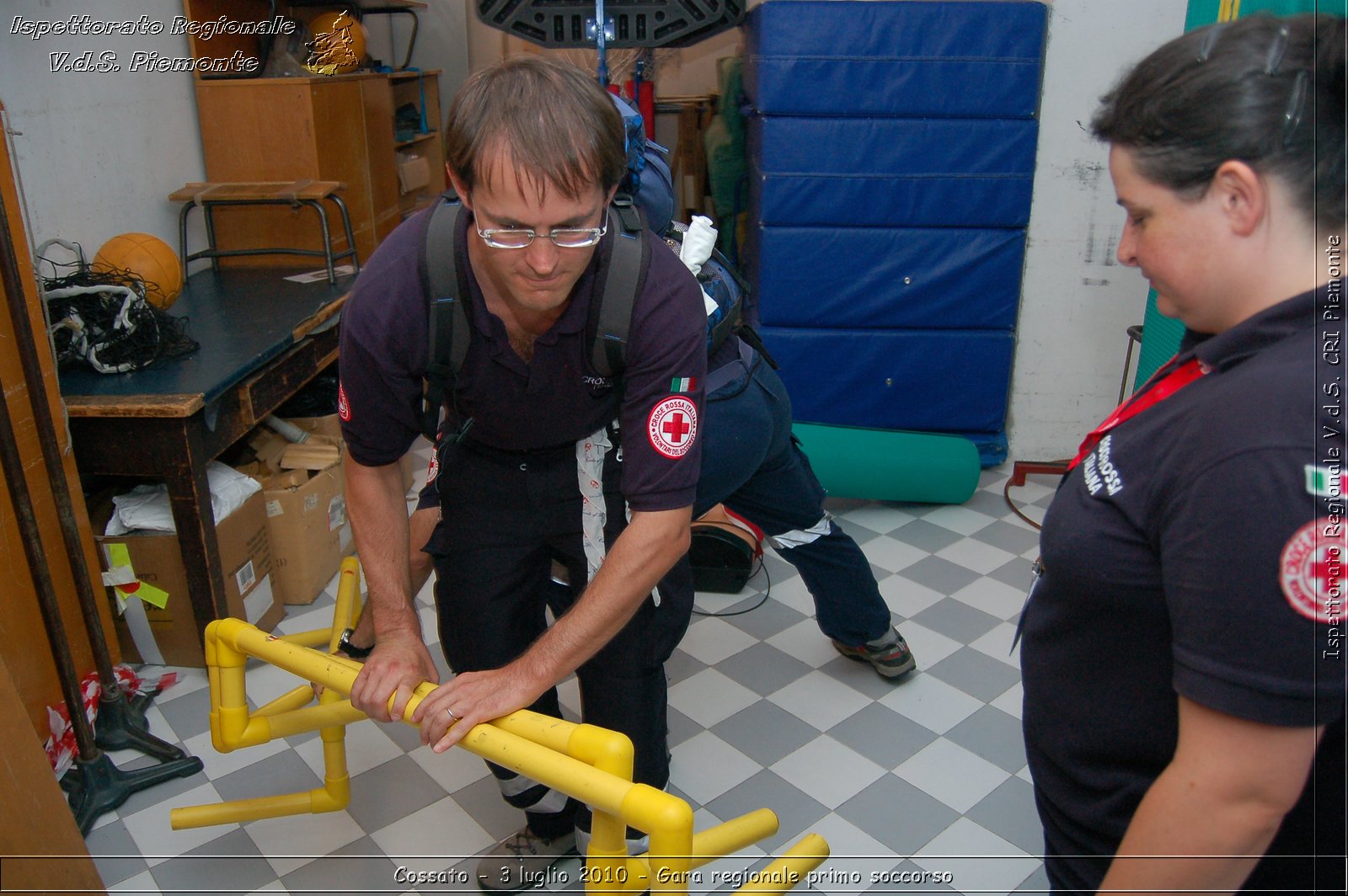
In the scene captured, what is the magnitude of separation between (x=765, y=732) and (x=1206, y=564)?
1.56 meters

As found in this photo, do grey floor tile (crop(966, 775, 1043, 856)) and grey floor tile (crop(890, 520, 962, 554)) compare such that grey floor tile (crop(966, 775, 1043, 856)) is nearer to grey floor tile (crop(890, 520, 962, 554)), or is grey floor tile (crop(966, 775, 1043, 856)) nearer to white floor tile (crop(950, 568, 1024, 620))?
white floor tile (crop(950, 568, 1024, 620))

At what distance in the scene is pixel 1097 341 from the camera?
3430mm

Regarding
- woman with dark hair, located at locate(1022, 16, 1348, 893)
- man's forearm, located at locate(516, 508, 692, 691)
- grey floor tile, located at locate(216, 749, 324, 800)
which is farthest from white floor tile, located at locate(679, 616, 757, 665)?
woman with dark hair, located at locate(1022, 16, 1348, 893)

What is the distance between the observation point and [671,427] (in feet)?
4.42

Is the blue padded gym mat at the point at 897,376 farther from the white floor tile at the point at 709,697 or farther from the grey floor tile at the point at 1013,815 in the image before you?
the grey floor tile at the point at 1013,815

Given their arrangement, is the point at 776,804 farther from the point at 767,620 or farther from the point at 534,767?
the point at 534,767

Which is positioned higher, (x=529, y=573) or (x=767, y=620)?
(x=529, y=573)

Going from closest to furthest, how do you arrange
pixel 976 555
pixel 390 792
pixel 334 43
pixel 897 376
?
pixel 390 792 < pixel 976 555 < pixel 897 376 < pixel 334 43

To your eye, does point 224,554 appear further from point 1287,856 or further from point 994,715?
point 1287,856

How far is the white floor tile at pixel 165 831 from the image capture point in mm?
1862

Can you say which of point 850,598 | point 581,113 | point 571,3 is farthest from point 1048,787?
point 571,3

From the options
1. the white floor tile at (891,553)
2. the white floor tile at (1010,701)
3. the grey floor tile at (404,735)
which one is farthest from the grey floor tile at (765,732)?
the white floor tile at (891,553)

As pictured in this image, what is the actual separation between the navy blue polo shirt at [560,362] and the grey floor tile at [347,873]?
88cm

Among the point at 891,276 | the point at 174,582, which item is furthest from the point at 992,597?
the point at 174,582
